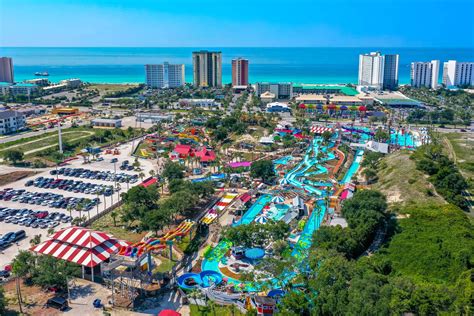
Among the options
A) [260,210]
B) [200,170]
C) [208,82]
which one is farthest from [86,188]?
[208,82]

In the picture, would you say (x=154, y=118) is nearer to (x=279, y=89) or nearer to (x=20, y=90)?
(x=279, y=89)

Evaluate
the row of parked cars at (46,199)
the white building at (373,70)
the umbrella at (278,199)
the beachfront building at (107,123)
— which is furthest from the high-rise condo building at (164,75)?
the umbrella at (278,199)

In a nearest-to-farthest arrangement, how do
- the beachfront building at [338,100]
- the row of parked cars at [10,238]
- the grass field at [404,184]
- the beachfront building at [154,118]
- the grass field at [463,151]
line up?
the row of parked cars at [10,238] → the grass field at [404,184] → the grass field at [463,151] → the beachfront building at [154,118] → the beachfront building at [338,100]

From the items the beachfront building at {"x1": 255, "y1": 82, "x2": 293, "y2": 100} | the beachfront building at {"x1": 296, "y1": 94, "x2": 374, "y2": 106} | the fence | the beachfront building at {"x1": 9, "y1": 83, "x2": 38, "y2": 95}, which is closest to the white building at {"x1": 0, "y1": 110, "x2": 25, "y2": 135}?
the fence

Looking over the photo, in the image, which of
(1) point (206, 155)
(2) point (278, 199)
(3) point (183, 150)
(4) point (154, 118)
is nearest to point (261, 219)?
(2) point (278, 199)

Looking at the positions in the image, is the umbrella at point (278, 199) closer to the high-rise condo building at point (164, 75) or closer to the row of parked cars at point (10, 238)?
the row of parked cars at point (10, 238)

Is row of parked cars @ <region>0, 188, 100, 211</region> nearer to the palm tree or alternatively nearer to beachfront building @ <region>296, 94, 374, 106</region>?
the palm tree
